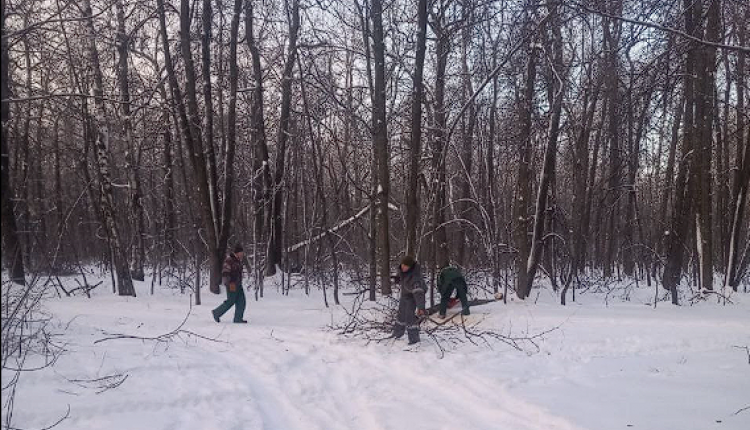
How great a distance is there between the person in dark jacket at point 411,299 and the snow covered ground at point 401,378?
36 centimetres

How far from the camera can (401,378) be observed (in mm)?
8055

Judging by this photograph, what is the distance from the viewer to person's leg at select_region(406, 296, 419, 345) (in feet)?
32.4

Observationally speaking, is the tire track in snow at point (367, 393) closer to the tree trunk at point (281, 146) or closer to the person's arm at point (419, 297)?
the person's arm at point (419, 297)

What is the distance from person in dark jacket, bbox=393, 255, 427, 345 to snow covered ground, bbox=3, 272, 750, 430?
0.36 m

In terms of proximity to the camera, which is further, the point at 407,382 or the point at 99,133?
the point at 99,133

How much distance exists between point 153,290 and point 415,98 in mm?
10097

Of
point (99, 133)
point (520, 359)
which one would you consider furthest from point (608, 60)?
point (99, 133)

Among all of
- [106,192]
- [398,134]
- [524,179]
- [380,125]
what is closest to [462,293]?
[524,179]

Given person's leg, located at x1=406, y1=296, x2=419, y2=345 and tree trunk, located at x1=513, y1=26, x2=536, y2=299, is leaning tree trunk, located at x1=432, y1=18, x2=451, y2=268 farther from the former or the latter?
person's leg, located at x1=406, y1=296, x2=419, y2=345

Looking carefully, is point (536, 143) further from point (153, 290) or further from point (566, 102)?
point (153, 290)

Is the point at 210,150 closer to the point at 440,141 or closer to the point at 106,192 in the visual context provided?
the point at 106,192

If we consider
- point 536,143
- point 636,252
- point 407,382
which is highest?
point 536,143

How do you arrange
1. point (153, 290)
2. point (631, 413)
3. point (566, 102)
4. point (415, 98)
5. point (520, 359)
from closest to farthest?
point (631, 413), point (520, 359), point (415, 98), point (566, 102), point (153, 290)

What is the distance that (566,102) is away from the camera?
1451 cm
